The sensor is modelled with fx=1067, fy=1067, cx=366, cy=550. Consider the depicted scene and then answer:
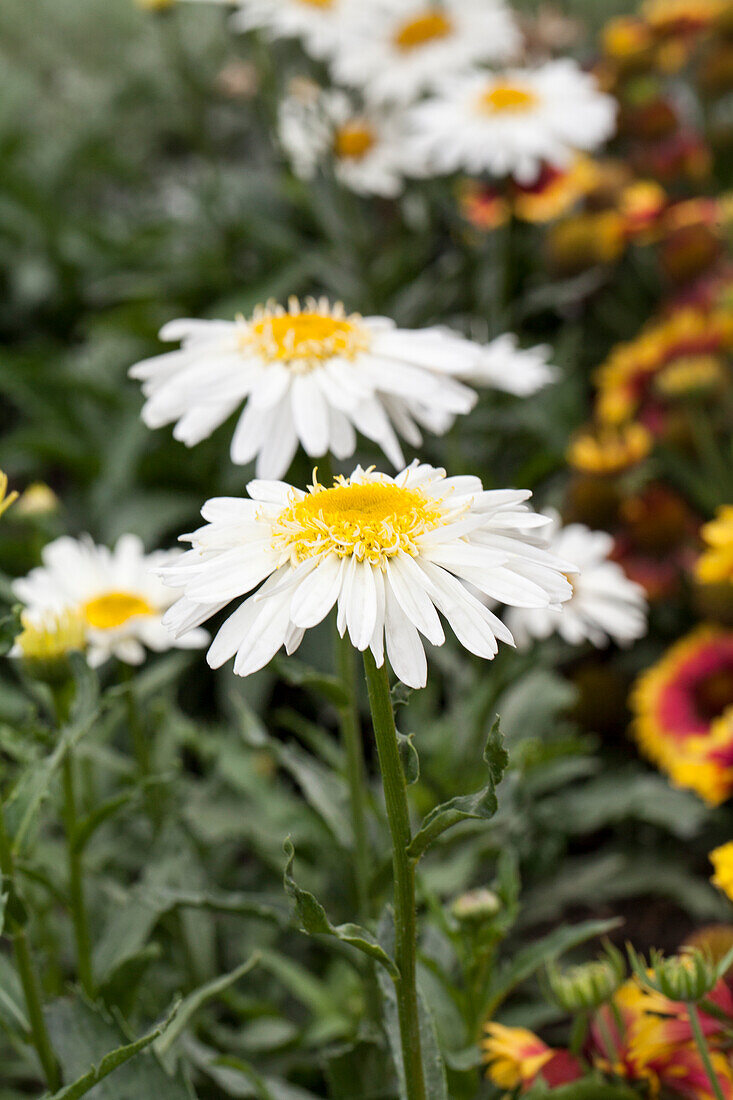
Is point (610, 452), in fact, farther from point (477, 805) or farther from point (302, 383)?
point (477, 805)

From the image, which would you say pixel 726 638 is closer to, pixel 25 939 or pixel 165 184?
pixel 25 939

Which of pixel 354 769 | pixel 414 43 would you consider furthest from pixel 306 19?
pixel 354 769

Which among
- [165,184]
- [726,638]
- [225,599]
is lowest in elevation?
[225,599]

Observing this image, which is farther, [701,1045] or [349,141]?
[349,141]

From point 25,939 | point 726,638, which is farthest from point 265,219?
point 25,939

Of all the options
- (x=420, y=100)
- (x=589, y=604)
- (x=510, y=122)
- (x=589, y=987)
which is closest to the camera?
(x=589, y=987)

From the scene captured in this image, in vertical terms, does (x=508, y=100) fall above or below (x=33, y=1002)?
above

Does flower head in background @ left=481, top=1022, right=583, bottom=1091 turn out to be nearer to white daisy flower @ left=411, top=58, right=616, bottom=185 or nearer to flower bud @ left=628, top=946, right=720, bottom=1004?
flower bud @ left=628, top=946, right=720, bottom=1004
